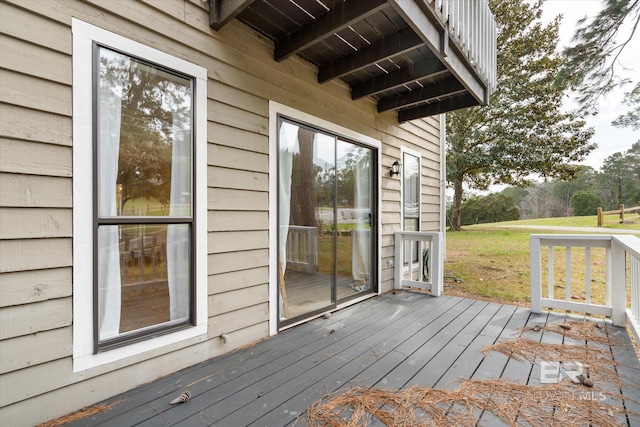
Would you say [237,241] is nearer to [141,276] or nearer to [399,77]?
[141,276]

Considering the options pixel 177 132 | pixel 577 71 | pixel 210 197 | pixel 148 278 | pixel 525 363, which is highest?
pixel 577 71

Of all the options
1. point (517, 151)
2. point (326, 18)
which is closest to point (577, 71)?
point (326, 18)

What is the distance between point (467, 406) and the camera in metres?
1.70

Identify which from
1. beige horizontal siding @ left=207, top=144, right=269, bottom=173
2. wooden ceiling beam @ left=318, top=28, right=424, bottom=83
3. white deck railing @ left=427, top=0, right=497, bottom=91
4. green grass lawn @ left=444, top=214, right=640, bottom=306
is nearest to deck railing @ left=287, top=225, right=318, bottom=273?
beige horizontal siding @ left=207, top=144, right=269, bottom=173

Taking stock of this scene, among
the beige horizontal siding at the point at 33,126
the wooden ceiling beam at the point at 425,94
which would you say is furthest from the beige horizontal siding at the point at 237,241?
the wooden ceiling beam at the point at 425,94

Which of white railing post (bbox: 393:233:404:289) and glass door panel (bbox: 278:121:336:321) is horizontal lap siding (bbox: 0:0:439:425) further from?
white railing post (bbox: 393:233:404:289)

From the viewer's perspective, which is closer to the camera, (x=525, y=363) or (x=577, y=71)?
(x=525, y=363)

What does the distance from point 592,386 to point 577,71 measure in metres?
4.68

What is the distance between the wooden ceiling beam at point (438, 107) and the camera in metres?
3.87

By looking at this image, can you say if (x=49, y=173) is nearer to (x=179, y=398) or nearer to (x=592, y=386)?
(x=179, y=398)

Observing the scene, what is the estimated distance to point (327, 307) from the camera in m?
3.40

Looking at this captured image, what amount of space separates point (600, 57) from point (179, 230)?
19.8 feet

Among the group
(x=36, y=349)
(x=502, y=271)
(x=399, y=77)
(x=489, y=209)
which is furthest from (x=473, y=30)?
(x=489, y=209)

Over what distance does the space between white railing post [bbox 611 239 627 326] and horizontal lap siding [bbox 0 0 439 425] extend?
3.43 meters
